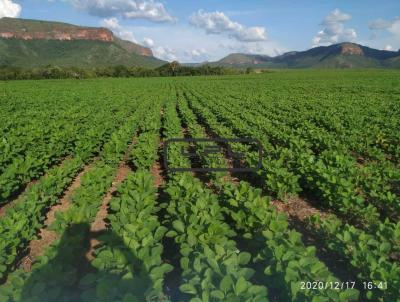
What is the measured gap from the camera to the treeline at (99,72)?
78375 millimetres

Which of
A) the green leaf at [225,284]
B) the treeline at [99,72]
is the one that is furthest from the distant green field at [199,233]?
the treeline at [99,72]

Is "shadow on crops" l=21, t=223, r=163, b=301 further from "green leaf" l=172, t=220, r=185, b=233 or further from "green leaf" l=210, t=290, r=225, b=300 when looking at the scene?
"green leaf" l=172, t=220, r=185, b=233

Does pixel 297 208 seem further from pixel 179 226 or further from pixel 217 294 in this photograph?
pixel 217 294

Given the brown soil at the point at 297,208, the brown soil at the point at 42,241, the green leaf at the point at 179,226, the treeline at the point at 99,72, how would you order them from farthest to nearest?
the treeline at the point at 99,72, the brown soil at the point at 297,208, the brown soil at the point at 42,241, the green leaf at the point at 179,226

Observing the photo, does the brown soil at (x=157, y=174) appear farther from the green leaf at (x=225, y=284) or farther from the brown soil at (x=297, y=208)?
the green leaf at (x=225, y=284)

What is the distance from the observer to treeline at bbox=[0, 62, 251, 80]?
78375 mm

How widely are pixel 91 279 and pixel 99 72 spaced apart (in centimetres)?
9364

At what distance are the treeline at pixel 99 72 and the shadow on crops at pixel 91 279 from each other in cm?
8462

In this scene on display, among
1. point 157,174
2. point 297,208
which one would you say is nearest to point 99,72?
point 157,174

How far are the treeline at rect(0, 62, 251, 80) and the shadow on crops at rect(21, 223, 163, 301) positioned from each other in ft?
278

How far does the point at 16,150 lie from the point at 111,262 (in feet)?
20.7

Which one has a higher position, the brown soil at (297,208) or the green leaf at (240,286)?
the green leaf at (240,286)

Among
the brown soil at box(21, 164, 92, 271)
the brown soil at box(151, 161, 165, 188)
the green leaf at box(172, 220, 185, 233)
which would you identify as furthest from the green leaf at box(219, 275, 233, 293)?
the brown soil at box(151, 161, 165, 188)

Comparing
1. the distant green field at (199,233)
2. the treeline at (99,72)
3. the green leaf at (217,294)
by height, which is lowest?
the treeline at (99,72)
